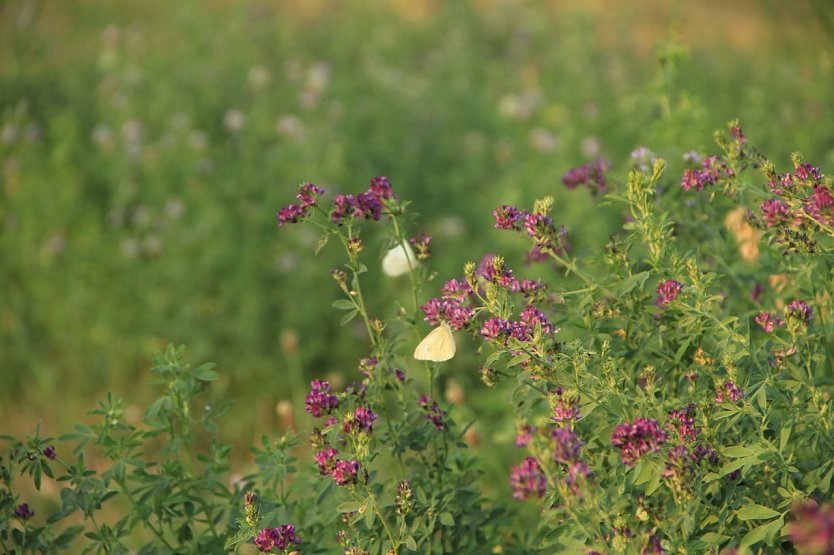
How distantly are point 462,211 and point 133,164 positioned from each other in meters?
1.66

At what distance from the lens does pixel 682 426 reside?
1.59m

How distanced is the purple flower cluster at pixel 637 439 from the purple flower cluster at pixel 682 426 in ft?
0.42

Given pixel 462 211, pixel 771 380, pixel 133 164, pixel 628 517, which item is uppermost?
pixel 133 164

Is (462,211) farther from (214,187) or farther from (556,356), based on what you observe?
(556,356)

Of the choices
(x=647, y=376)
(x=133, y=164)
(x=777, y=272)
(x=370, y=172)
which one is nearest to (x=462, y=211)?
(x=370, y=172)

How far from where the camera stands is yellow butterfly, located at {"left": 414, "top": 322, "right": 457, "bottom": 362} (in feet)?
6.04

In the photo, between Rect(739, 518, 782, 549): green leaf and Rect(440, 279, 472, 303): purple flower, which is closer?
Rect(739, 518, 782, 549): green leaf

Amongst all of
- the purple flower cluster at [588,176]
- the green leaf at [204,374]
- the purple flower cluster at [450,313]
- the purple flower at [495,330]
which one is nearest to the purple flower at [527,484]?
the purple flower at [495,330]

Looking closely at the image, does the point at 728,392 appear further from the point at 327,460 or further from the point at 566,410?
the point at 327,460

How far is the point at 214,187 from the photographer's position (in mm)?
4359

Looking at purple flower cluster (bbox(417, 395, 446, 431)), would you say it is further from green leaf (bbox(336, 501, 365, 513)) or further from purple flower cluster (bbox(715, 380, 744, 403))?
purple flower cluster (bbox(715, 380, 744, 403))

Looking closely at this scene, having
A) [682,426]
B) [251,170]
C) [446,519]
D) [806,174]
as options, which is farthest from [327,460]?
[251,170]

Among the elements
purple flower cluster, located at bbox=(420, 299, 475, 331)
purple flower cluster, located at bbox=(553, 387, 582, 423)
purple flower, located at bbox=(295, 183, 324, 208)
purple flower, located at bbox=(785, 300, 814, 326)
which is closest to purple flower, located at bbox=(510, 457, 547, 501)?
purple flower cluster, located at bbox=(553, 387, 582, 423)

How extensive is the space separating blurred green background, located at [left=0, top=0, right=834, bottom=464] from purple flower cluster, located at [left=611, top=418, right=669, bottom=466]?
5.18ft
